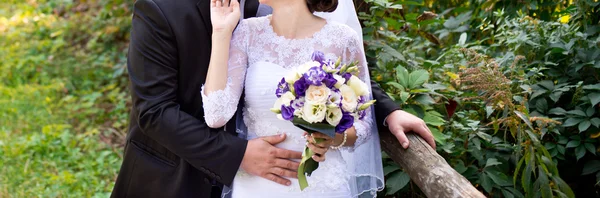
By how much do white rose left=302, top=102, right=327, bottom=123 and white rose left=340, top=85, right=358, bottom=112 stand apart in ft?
0.26

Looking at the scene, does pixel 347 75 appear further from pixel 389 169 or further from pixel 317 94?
pixel 389 169

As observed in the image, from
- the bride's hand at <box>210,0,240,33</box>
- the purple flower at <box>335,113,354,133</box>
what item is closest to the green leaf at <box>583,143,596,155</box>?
the purple flower at <box>335,113,354,133</box>

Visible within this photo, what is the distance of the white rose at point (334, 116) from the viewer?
2.18 meters

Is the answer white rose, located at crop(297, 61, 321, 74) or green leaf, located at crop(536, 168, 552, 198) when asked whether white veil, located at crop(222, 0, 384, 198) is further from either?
green leaf, located at crop(536, 168, 552, 198)

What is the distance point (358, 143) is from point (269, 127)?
34 cm

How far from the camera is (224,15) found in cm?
252

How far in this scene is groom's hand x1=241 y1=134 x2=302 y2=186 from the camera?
100 inches

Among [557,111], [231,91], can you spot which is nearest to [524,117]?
[557,111]

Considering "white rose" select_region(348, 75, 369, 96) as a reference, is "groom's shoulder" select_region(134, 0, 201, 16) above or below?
above

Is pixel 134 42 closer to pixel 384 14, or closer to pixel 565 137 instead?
pixel 384 14

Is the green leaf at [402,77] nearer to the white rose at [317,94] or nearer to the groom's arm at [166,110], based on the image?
the groom's arm at [166,110]

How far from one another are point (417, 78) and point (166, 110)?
3.93ft

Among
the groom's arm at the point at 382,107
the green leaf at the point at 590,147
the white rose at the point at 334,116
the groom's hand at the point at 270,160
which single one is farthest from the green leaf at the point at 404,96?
the green leaf at the point at 590,147

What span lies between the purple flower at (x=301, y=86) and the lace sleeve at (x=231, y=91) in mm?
368
